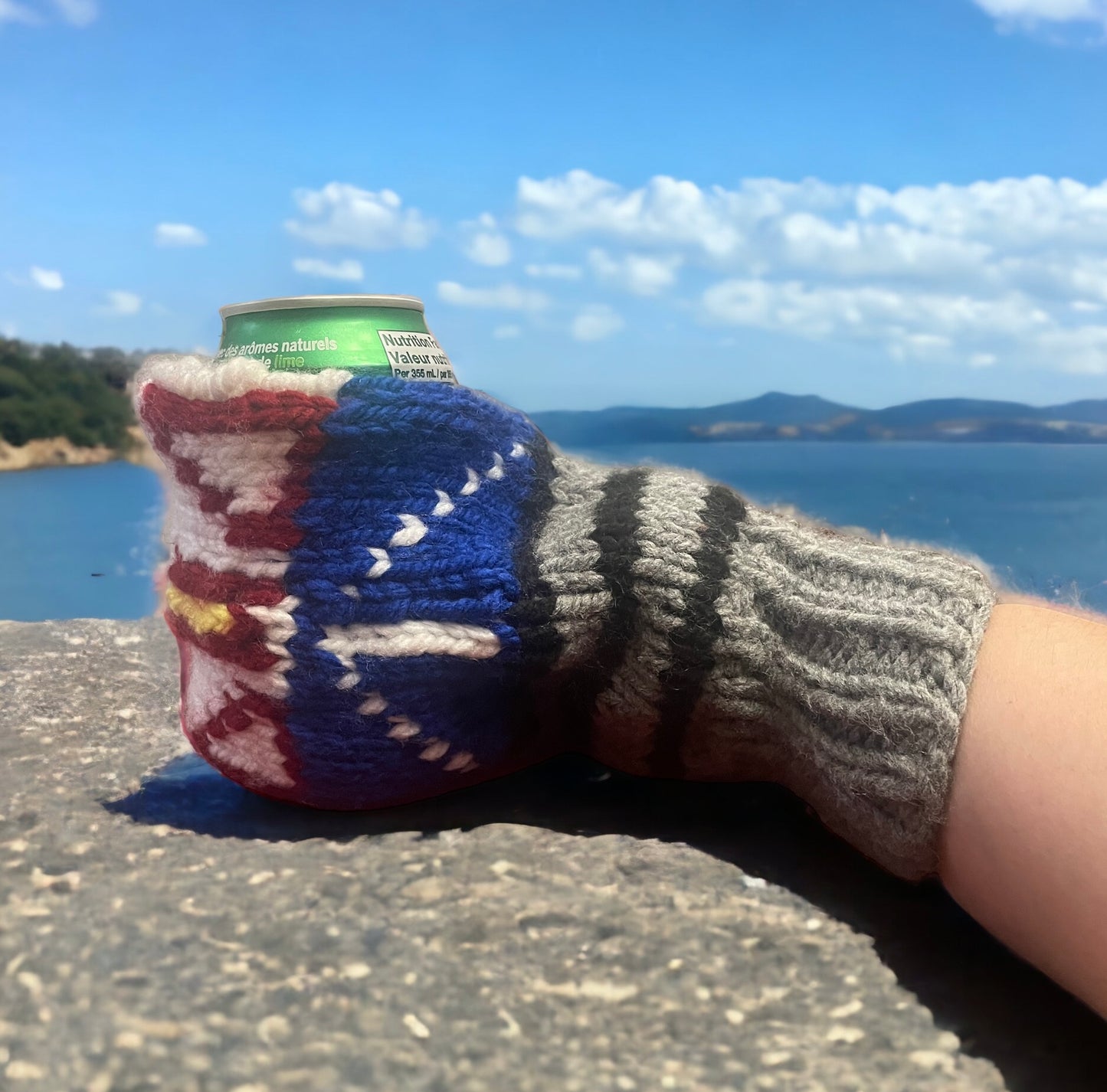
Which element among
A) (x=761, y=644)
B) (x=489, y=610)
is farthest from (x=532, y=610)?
(x=761, y=644)

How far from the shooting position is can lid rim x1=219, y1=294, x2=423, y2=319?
21.9 inches

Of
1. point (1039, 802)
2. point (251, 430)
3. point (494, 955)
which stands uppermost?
point (251, 430)

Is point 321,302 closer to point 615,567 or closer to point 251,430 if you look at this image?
point 251,430

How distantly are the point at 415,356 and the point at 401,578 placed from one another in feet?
0.50

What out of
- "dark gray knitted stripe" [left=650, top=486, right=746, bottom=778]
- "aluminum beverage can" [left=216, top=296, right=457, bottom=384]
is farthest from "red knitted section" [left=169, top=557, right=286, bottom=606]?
"dark gray knitted stripe" [left=650, top=486, right=746, bottom=778]

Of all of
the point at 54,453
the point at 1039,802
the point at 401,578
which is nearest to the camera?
the point at 1039,802

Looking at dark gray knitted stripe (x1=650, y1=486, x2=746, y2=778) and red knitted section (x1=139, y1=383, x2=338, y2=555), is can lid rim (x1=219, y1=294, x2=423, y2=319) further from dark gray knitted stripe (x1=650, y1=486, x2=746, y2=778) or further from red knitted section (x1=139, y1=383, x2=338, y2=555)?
dark gray knitted stripe (x1=650, y1=486, x2=746, y2=778)

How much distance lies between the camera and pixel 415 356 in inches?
23.1

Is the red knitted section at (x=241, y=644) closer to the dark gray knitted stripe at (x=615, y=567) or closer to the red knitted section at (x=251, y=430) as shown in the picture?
the red knitted section at (x=251, y=430)

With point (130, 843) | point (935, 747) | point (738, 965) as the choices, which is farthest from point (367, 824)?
point (935, 747)

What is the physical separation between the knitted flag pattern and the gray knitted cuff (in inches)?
2.1

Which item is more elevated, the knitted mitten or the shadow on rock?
the knitted mitten

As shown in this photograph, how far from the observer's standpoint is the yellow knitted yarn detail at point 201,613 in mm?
553

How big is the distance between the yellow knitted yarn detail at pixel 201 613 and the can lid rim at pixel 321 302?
0.62ft
